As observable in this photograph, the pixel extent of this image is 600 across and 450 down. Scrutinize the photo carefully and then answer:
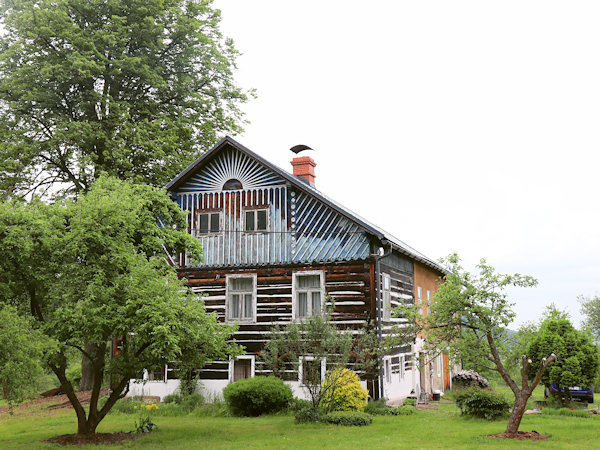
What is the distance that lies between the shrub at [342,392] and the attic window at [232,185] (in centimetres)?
922

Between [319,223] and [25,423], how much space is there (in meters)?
12.9

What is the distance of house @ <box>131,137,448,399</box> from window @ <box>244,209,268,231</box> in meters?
0.04

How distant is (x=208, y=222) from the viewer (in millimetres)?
24312

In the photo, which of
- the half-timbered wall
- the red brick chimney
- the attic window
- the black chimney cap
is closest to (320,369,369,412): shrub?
the half-timbered wall

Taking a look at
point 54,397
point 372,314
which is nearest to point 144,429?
point 372,314

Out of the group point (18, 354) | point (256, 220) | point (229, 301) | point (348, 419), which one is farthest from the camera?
point (229, 301)

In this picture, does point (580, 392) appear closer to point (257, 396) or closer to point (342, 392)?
point (342, 392)

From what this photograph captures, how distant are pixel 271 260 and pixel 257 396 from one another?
221 inches

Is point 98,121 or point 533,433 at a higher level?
point 98,121

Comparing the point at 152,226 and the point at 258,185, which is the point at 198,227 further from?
the point at 152,226

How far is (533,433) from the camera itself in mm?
14891

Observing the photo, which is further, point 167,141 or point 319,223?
point 167,141

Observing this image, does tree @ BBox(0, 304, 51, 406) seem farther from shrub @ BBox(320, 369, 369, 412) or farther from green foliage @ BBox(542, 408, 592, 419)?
green foliage @ BBox(542, 408, 592, 419)

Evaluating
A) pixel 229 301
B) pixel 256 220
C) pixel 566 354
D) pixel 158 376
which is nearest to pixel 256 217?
pixel 256 220
